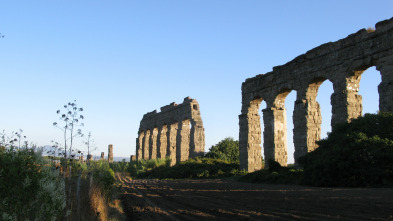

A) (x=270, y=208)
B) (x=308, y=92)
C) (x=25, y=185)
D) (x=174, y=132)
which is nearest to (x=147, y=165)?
(x=174, y=132)

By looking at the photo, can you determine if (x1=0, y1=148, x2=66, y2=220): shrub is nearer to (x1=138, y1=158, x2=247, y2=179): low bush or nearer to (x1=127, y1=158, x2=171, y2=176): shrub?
(x1=138, y1=158, x2=247, y2=179): low bush

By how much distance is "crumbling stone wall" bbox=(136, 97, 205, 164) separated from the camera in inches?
1153

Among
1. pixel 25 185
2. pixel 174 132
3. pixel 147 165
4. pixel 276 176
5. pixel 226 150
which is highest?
pixel 174 132

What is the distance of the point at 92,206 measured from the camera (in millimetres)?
8461

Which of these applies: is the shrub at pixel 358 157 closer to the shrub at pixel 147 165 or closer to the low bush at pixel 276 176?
the low bush at pixel 276 176

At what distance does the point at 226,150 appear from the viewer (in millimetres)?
33000

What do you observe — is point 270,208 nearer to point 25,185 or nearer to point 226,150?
point 25,185

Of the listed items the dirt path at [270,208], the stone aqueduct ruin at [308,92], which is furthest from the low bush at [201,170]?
the dirt path at [270,208]

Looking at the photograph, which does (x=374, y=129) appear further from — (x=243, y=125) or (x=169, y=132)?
(x=169, y=132)

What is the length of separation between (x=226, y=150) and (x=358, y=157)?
20.9 meters

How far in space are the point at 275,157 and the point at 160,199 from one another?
1086 cm

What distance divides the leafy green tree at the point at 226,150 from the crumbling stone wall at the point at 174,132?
7.02 ft

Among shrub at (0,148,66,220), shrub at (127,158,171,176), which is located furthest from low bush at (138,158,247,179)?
shrub at (0,148,66,220)

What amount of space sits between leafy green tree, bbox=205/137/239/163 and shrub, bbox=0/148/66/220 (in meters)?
26.3
